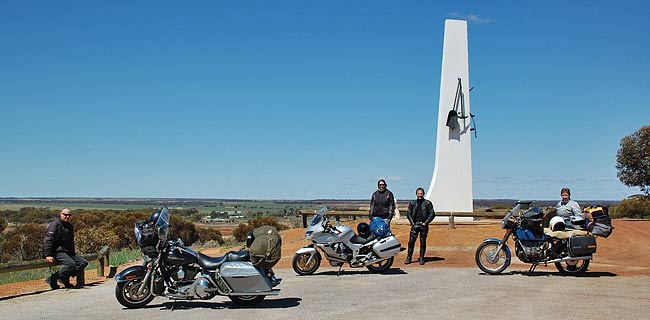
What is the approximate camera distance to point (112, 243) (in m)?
35.7

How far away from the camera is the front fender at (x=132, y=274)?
10117 mm

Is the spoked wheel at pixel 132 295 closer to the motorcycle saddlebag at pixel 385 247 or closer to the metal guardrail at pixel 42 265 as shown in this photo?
the metal guardrail at pixel 42 265

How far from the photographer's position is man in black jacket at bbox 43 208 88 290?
1277cm

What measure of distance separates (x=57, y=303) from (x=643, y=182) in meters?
41.3

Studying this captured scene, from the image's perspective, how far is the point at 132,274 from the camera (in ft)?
33.5

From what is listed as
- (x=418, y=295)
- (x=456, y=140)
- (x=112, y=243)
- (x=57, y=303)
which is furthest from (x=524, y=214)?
(x=112, y=243)

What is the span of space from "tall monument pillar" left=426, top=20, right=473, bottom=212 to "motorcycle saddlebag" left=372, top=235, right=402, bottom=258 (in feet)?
38.5

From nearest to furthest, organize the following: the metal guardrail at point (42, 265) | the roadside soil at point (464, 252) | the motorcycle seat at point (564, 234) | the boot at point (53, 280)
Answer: the metal guardrail at point (42, 265) → the boot at point (53, 280) → the motorcycle seat at point (564, 234) → the roadside soil at point (464, 252)

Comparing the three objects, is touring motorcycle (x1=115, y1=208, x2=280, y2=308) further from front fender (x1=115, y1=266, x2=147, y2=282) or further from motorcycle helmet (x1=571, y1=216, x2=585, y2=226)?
motorcycle helmet (x1=571, y1=216, x2=585, y2=226)

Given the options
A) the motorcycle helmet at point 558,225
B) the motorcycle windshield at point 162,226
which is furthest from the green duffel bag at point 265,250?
the motorcycle helmet at point 558,225

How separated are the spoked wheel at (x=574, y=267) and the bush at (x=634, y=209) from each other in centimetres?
3436

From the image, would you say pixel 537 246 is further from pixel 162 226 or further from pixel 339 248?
pixel 162 226

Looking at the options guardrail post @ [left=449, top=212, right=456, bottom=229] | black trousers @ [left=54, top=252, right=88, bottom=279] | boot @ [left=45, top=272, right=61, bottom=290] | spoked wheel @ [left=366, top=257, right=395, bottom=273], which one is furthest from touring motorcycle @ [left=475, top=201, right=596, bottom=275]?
guardrail post @ [left=449, top=212, right=456, bottom=229]

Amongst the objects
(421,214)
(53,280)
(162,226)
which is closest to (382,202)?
(421,214)
